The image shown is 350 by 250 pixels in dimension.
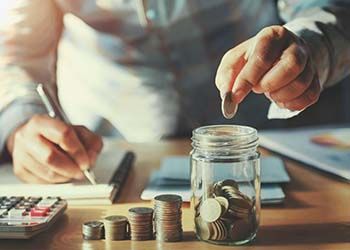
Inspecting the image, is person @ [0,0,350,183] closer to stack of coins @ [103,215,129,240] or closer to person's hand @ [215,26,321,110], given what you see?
person's hand @ [215,26,321,110]

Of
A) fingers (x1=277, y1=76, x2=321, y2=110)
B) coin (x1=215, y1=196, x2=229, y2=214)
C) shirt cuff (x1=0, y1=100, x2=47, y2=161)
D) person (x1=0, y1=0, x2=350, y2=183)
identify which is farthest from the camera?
person (x1=0, y1=0, x2=350, y2=183)

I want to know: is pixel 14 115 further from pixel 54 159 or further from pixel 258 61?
pixel 258 61

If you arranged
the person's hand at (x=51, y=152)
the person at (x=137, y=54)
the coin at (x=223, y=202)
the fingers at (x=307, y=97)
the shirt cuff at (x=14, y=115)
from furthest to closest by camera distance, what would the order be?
1. the person at (x=137, y=54)
2. the shirt cuff at (x=14, y=115)
3. the person's hand at (x=51, y=152)
4. the fingers at (x=307, y=97)
5. the coin at (x=223, y=202)

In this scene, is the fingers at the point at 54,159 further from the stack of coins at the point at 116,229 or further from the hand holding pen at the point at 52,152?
the stack of coins at the point at 116,229

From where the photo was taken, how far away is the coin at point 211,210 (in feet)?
2.52

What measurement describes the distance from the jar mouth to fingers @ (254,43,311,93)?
2.3 inches

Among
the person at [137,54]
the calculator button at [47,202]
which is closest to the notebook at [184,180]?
the calculator button at [47,202]

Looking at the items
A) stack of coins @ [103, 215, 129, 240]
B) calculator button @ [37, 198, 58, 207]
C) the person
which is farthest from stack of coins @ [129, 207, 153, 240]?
the person

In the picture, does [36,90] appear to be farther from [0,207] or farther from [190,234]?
[190,234]

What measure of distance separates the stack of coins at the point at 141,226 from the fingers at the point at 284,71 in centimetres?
18

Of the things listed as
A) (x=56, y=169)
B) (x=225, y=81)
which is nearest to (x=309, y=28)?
(x=225, y=81)

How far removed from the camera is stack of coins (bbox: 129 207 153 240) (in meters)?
0.79

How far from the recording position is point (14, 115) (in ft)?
3.65

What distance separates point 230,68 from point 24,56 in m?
0.49
